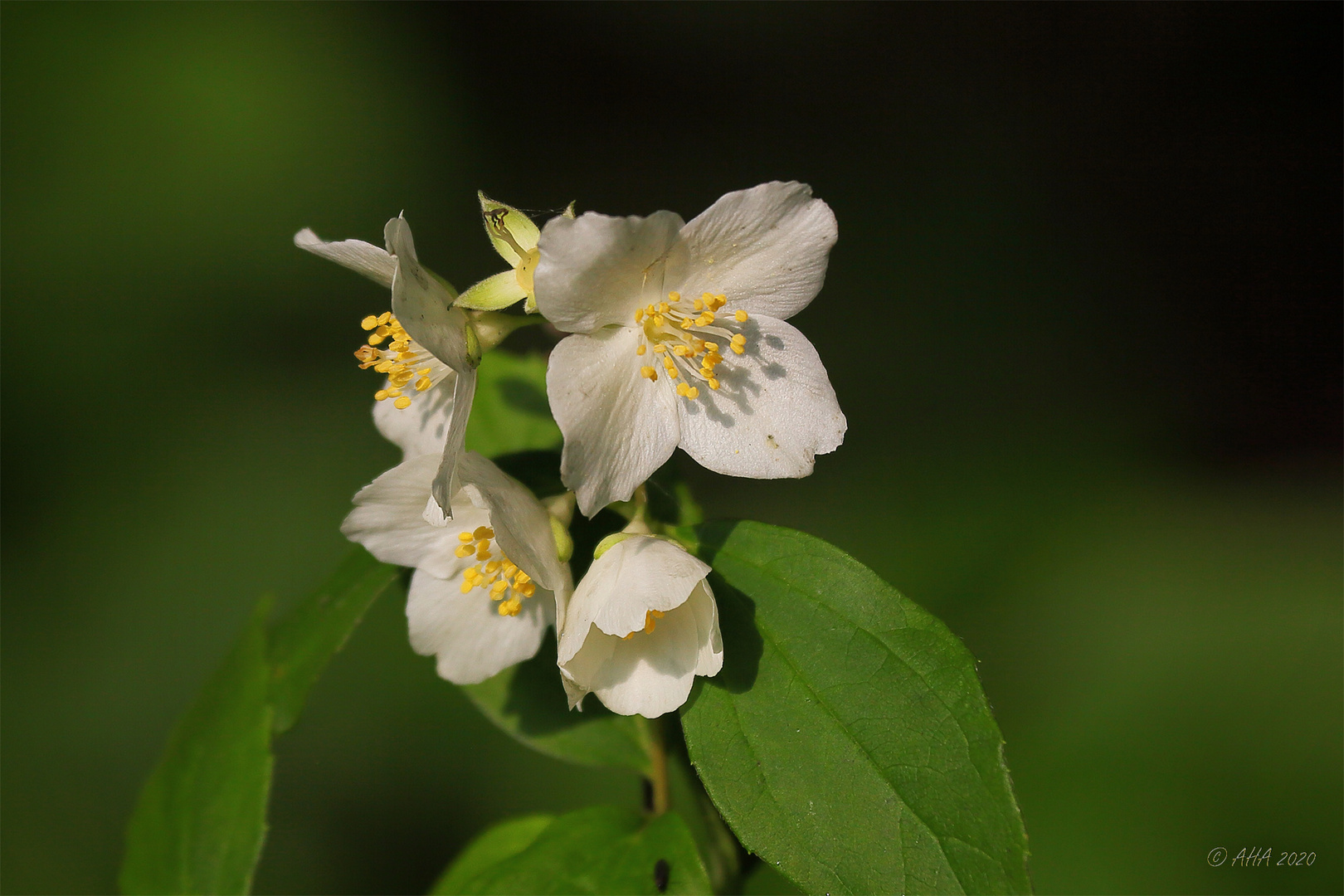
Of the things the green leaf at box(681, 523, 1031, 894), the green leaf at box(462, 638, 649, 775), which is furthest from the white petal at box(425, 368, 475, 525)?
the green leaf at box(462, 638, 649, 775)

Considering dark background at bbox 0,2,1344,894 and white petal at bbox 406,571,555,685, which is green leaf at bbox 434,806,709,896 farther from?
dark background at bbox 0,2,1344,894

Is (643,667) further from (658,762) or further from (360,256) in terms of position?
(360,256)

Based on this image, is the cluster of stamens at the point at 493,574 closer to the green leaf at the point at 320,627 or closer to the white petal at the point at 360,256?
the green leaf at the point at 320,627

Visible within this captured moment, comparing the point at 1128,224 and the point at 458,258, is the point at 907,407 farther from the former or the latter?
the point at 458,258

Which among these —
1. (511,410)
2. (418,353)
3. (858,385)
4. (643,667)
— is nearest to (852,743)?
(643,667)

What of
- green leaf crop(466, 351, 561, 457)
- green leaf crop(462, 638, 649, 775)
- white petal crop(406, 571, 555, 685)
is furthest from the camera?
green leaf crop(466, 351, 561, 457)

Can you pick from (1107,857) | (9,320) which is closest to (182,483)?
(9,320)
